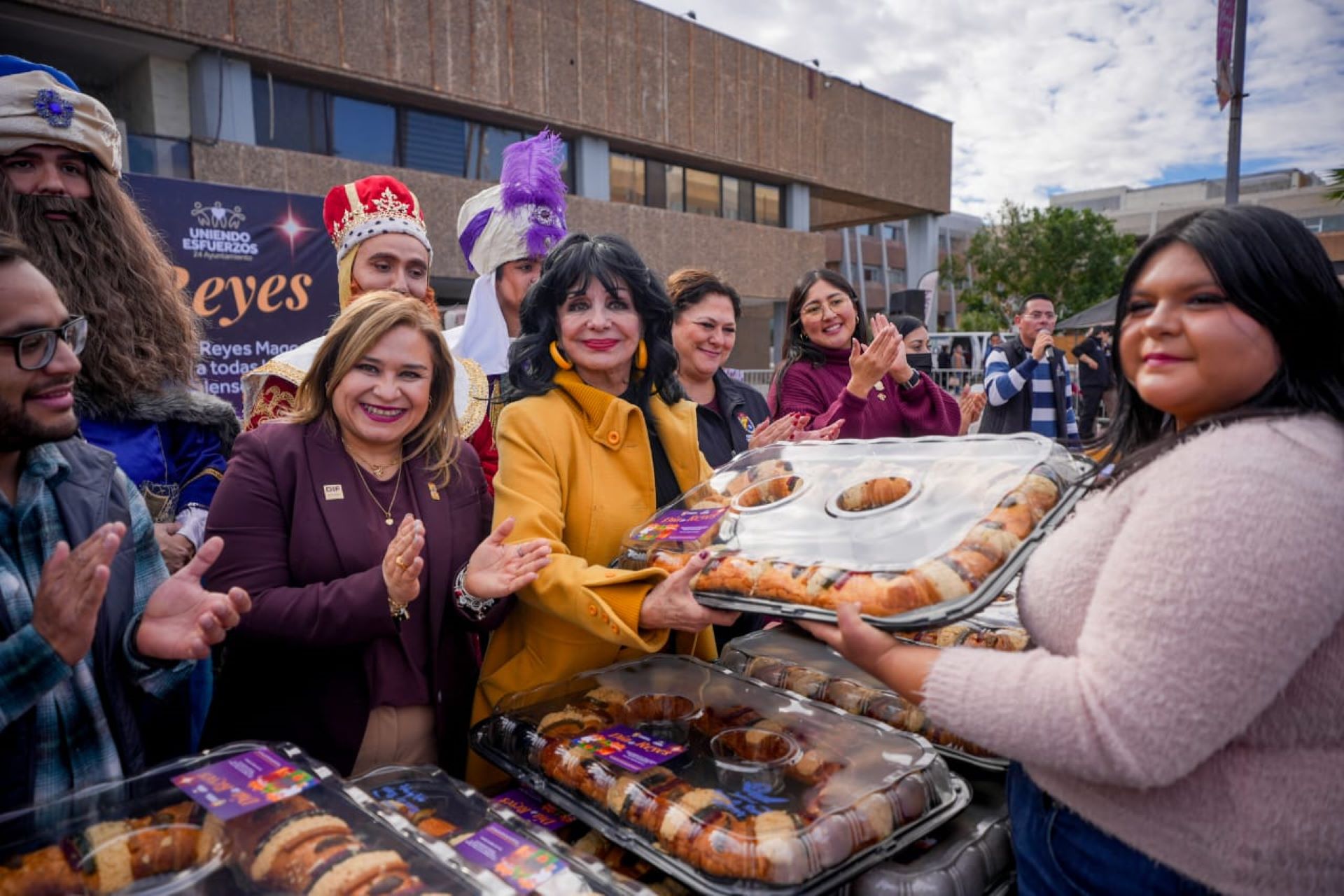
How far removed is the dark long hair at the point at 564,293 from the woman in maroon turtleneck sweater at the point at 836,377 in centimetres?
160

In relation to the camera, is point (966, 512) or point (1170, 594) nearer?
point (1170, 594)

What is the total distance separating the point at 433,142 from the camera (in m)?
14.9

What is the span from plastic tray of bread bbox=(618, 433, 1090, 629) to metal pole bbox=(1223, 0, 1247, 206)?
7.77 meters

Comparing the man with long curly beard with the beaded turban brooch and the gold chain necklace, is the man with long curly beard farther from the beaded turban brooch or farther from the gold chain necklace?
the beaded turban brooch

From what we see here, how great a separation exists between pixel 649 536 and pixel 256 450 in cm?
99

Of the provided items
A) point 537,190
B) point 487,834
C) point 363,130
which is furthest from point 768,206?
point 487,834

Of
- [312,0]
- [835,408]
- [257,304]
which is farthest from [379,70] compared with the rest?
[835,408]

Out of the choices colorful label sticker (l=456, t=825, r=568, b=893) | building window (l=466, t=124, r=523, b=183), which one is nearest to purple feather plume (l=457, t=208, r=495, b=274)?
colorful label sticker (l=456, t=825, r=568, b=893)

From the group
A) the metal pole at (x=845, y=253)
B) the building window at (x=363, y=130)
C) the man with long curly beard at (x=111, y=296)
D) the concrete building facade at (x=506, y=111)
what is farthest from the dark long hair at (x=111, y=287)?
the metal pole at (x=845, y=253)

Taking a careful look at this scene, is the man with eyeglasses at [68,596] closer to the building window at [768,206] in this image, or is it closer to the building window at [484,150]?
the building window at [484,150]

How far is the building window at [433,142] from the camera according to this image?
574 inches

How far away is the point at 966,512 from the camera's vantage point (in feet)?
4.82

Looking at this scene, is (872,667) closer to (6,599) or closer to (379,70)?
(6,599)

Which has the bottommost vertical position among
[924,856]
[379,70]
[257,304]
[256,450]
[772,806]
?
[924,856]
